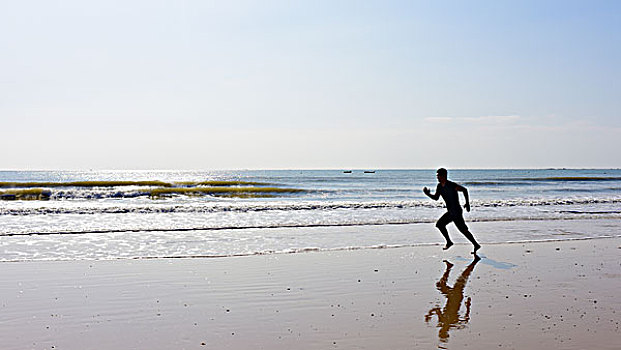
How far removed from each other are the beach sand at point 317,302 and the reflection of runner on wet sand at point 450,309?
0.02m

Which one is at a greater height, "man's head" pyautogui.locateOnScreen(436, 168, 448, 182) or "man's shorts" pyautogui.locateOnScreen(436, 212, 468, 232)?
"man's head" pyautogui.locateOnScreen(436, 168, 448, 182)

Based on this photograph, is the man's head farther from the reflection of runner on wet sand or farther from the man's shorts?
the reflection of runner on wet sand

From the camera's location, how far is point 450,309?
254 inches

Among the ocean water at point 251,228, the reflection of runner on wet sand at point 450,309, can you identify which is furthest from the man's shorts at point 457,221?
the reflection of runner on wet sand at point 450,309

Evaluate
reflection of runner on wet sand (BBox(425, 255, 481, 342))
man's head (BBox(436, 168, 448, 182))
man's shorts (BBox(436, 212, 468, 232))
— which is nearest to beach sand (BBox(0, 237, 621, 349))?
reflection of runner on wet sand (BBox(425, 255, 481, 342))

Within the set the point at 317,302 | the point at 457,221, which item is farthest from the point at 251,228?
the point at 317,302

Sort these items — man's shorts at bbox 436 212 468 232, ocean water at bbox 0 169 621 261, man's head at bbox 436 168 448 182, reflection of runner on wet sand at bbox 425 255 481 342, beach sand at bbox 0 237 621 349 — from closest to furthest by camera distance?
beach sand at bbox 0 237 621 349, reflection of runner on wet sand at bbox 425 255 481 342, man's head at bbox 436 168 448 182, man's shorts at bbox 436 212 468 232, ocean water at bbox 0 169 621 261

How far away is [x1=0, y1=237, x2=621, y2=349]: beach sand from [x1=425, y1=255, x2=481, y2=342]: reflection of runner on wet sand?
0.02m

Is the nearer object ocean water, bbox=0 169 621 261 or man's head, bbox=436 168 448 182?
man's head, bbox=436 168 448 182

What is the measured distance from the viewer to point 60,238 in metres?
13.4

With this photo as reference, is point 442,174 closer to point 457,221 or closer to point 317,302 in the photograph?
point 457,221

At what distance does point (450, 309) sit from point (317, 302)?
62.1 inches

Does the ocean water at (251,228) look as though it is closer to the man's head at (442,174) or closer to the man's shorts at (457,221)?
the man's shorts at (457,221)

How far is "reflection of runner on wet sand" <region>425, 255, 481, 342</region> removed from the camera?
18.7 feet
